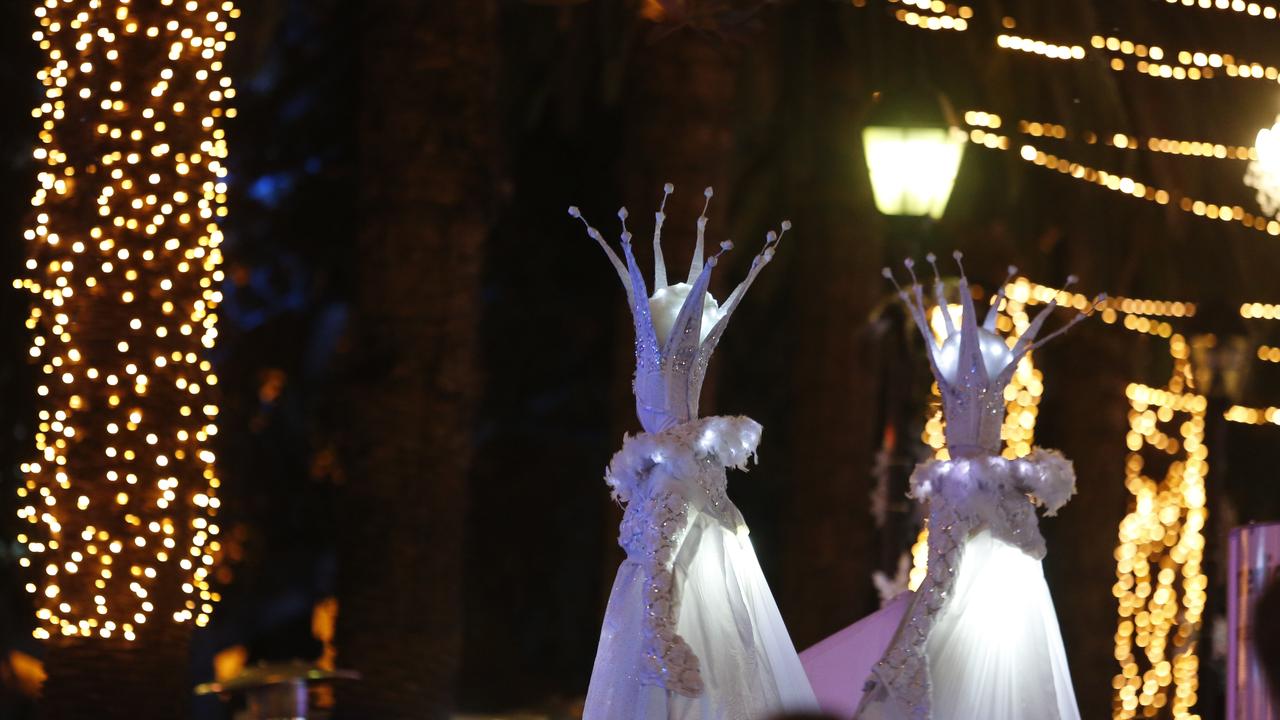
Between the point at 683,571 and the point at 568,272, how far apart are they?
10434 millimetres

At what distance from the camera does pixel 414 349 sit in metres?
10.8

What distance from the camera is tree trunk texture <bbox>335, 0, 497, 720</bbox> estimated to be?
10.6m

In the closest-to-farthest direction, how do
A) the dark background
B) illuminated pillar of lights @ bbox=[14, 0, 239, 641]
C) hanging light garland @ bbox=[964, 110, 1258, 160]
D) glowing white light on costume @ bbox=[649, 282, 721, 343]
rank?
glowing white light on costume @ bbox=[649, 282, 721, 343] → illuminated pillar of lights @ bbox=[14, 0, 239, 641] → the dark background → hanging light garland @ bbox=[964, 110, 1258, 160]

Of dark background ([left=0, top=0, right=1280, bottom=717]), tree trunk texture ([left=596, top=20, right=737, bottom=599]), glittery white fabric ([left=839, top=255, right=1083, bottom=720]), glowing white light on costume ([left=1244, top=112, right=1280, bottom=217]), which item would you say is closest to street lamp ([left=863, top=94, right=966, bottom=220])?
dark background ([left=0, top=0, right=1280, bottom=717])

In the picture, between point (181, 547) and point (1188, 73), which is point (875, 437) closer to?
point (1188, 73)

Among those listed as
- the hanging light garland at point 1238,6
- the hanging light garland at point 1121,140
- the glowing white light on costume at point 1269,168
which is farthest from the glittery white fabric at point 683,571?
the hanging light garland at point 1121,140

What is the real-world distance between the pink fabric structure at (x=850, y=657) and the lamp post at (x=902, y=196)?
1.37 m

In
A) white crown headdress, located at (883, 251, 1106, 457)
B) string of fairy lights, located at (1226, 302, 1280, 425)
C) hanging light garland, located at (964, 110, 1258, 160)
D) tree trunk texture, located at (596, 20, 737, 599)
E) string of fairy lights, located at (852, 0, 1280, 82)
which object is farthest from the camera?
string of fairy lights, located at (1226, 302, 1280, 425)

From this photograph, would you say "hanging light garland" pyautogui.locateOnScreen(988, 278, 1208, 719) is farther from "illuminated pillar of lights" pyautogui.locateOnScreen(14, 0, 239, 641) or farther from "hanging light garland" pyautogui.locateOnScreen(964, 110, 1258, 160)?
"illuminated pillar of lights" pyautogui.locateOnScreen(14, 0, 239, 641)

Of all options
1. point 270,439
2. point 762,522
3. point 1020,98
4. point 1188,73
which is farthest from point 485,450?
point 1188,73

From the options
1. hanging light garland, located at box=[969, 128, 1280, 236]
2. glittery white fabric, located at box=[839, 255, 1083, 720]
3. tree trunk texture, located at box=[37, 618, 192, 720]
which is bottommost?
tree trunk texture, located at box=[37, 618, 192, 720]

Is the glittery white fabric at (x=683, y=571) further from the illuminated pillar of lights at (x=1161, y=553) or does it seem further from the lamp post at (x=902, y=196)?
the illuminated pillar of lights at (x=1161, y=553)

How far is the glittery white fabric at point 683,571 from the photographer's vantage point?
29.0 ft

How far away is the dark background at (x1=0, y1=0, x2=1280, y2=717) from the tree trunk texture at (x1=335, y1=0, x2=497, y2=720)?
0.02 meters
